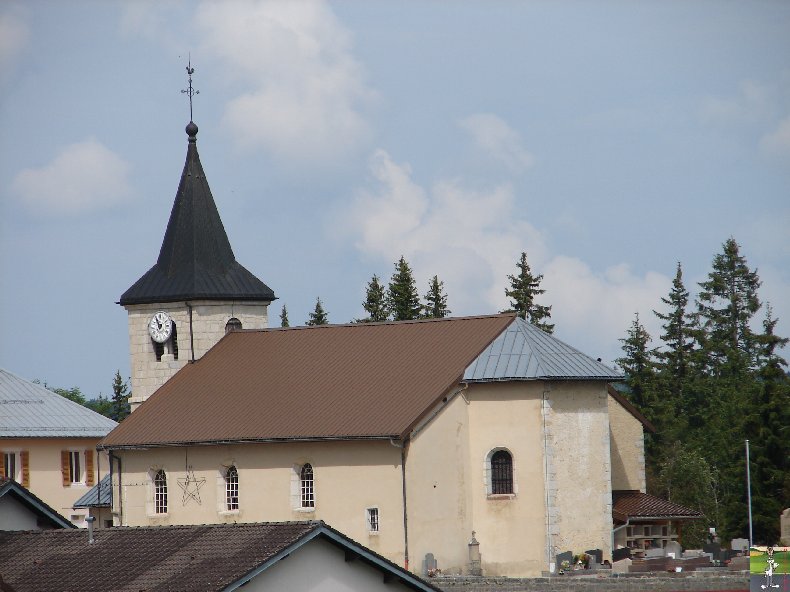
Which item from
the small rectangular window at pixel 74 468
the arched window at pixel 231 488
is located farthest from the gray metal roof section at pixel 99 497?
the small rectangular window at pixel 74 468

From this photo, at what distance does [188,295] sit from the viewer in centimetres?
6894

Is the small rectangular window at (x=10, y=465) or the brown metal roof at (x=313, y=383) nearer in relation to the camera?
the brown metal roof at (x=313, y=383)

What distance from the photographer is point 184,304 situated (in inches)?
2729

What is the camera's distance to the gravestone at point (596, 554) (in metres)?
59.0

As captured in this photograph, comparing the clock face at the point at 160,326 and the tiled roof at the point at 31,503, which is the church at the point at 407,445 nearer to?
the clock face at the point at 160,326

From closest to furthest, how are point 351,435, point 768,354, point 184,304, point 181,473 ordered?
point 351,435 < point 181,473 < point 184,304 < point 768,354

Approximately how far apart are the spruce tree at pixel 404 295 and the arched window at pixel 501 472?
94.6 feet

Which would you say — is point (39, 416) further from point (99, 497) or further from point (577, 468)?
point (577, 468)

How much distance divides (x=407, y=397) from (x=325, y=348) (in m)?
5.79

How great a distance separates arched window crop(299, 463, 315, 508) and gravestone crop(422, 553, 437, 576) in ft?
15.1

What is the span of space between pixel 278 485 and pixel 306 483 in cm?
92

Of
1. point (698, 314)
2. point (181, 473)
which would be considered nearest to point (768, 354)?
point (698, 314)

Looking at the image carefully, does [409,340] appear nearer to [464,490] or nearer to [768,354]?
[464,490]

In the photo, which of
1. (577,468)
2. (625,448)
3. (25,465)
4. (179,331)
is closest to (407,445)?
(577,468)
